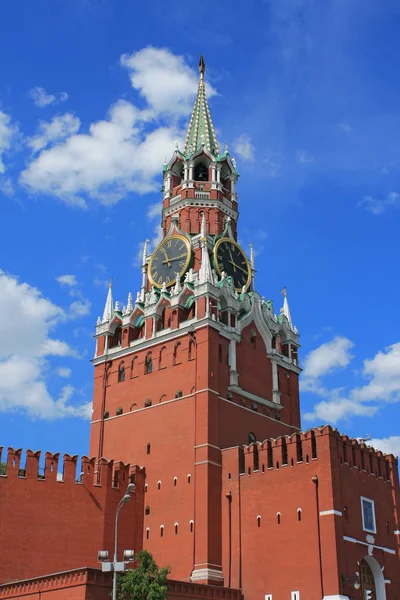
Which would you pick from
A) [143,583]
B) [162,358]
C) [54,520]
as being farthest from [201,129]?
[143,583]

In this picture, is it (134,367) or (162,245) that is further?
(162,245)

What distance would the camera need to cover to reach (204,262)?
183 ft

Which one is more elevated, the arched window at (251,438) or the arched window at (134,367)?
the arched window at (134,367)

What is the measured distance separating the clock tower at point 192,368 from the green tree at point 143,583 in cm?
925

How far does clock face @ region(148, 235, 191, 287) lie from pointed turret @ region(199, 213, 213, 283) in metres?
1.28

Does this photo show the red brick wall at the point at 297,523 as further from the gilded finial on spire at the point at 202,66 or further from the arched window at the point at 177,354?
the gilded finial on spire at the point at 202,66

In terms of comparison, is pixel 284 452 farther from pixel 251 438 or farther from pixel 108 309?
pixel 108 309

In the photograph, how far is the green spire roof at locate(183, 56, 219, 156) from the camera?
64938 mm

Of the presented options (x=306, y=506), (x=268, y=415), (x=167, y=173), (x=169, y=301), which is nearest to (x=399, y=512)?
(x=306, y=506)

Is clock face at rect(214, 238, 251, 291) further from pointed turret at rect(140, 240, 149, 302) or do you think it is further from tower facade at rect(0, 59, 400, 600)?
pointed turret at rect(140, 240, 149, 302)

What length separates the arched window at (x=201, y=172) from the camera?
64250 millimetres

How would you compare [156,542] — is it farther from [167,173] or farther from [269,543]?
[167,173]

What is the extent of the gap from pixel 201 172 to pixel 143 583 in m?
36.5

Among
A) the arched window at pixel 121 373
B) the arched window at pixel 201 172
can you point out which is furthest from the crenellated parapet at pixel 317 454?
the arched window at pixel 201 172
